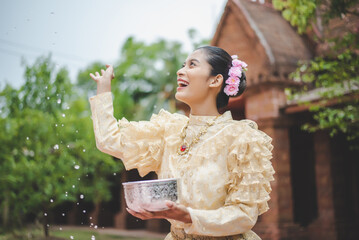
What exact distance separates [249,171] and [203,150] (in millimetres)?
247

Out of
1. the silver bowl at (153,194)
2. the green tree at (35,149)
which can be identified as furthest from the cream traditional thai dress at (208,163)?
A: the green tree at (35,149)

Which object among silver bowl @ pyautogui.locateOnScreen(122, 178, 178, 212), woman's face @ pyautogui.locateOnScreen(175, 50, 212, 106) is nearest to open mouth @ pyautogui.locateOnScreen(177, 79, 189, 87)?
woman's face @ pyautogui.locateOnScreen(175, 50, 212, 106)

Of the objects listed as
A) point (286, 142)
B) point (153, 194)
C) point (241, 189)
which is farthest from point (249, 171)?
point (286, 142)

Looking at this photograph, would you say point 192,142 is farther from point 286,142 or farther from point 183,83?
Result: point 286,142

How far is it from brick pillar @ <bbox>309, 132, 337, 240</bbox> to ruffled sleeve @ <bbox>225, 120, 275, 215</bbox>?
6570 millimetres

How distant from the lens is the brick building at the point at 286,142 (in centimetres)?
744

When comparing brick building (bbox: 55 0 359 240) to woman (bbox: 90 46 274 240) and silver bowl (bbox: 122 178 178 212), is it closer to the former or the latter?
woman (bbox: 90 46 274 240)

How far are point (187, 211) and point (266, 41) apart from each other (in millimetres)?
6745

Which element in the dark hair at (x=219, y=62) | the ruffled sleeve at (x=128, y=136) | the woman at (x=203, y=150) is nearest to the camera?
the woman at (x=203, y=150)

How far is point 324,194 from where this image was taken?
312 inches

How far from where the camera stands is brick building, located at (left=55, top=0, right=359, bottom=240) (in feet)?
24.4

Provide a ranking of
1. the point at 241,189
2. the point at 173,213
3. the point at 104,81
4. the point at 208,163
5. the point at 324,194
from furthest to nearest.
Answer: the point at 324,194 < the point at 104,81 < the point at 208,163 < the point at 241,189 < the point at 173,213

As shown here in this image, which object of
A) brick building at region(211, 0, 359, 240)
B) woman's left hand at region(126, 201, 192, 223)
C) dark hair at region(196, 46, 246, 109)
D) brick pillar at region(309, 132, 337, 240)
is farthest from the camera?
brick pillar at region(309, 132, 337, 240)

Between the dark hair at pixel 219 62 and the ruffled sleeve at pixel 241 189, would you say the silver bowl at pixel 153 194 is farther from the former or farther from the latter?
the dark hair at pixel 219 62
